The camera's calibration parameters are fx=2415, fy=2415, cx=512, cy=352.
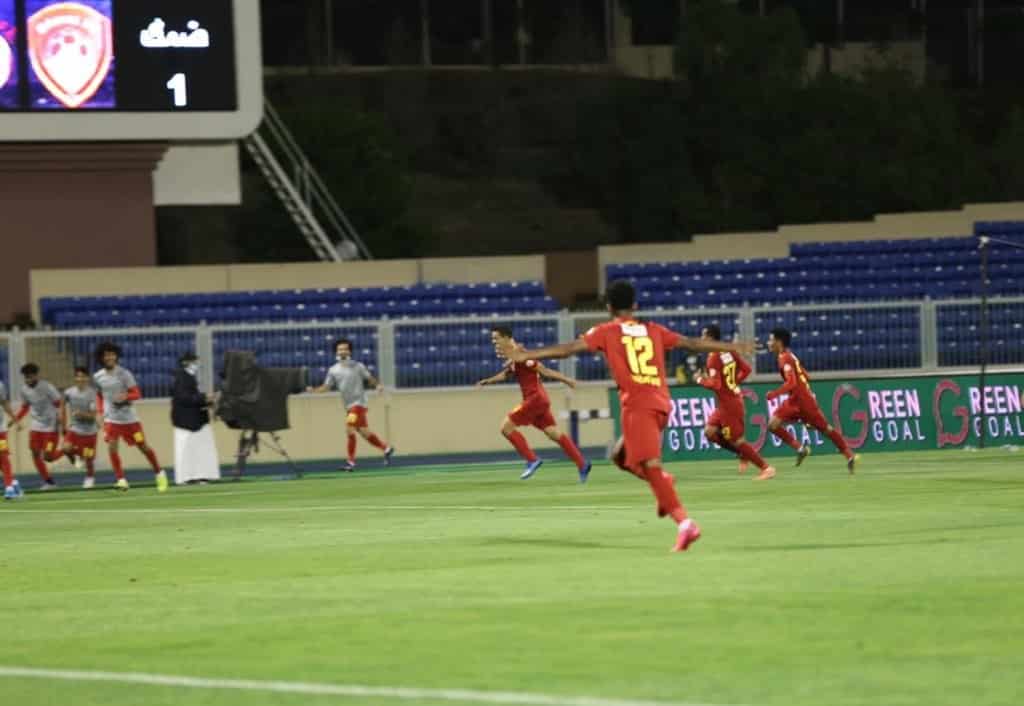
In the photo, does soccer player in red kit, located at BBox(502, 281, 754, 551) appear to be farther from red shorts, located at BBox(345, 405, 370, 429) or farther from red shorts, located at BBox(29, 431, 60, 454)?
red shorts, located at BBox(345, 405, 370, 429)

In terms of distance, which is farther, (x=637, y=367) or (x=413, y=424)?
(x=413, y=424)

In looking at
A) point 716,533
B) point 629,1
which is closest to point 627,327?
point 716,533

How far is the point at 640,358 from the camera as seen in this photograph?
1738 cm

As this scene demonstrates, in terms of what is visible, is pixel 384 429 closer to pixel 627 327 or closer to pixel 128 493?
pixel 128 493

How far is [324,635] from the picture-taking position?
1272 cm

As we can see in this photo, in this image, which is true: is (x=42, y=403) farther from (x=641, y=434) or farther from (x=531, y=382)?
(x=641, y=434)

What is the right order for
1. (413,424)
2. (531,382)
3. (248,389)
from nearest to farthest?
(531,382), (248,389), (413,424)

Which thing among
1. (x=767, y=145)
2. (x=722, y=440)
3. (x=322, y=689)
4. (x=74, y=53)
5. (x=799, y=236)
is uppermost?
(x=74, y=53)

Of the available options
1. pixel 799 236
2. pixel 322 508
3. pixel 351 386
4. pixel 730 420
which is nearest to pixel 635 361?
pixel 322 508

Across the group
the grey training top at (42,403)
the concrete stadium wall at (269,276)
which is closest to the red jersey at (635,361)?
the grey training top at (42,403)

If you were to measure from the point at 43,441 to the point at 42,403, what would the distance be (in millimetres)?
557

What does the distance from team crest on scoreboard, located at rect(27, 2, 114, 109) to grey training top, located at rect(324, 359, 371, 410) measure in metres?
8.36

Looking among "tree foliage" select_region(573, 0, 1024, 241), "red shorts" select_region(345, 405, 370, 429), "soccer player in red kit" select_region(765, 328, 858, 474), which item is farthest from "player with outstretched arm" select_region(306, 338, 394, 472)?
"tree foliage" select_region(573, 0, 1024, 241)

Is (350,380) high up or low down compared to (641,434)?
down
